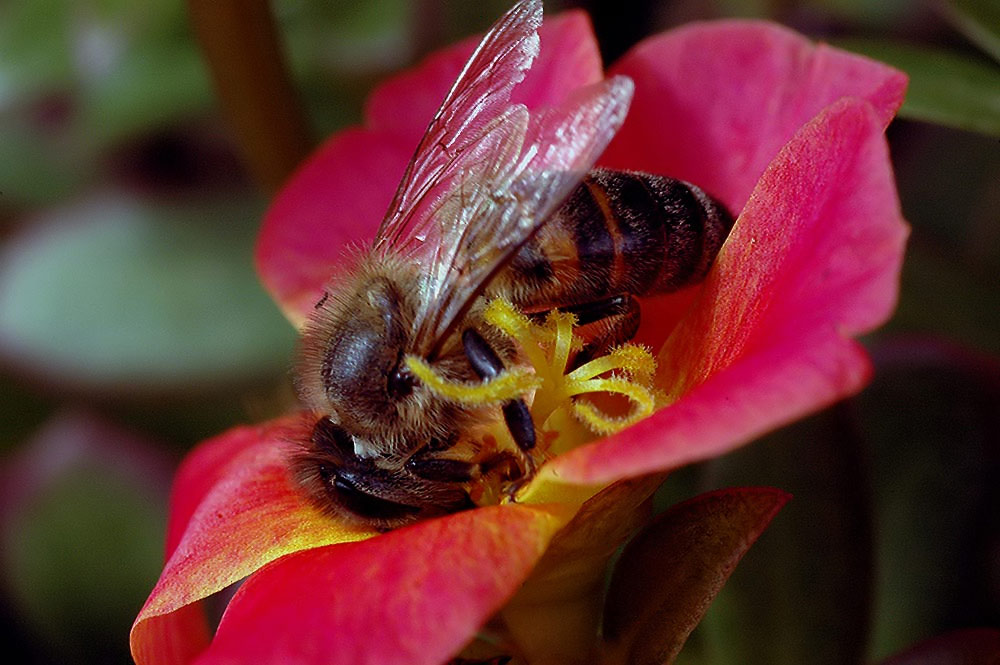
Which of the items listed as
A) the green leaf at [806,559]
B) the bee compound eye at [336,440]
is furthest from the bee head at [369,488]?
the green leaf at [806,559]

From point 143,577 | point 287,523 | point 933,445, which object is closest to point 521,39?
point 287,523

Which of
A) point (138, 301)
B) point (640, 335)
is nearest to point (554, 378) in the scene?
point (640, 335)

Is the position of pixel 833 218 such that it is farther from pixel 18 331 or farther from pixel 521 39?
pixel 18 331

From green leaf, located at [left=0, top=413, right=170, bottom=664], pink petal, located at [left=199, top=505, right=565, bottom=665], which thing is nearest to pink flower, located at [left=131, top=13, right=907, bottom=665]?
pink petal, located at [left=199, top=505, right=565, bottom=665]

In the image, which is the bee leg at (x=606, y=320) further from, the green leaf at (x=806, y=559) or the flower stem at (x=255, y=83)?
the flower stem at (x=255, y=83)

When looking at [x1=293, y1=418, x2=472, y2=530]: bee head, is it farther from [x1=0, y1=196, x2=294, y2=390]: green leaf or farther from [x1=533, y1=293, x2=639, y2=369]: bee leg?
[x1=0, y1=196, x2=294, y2=390]: green leaf
